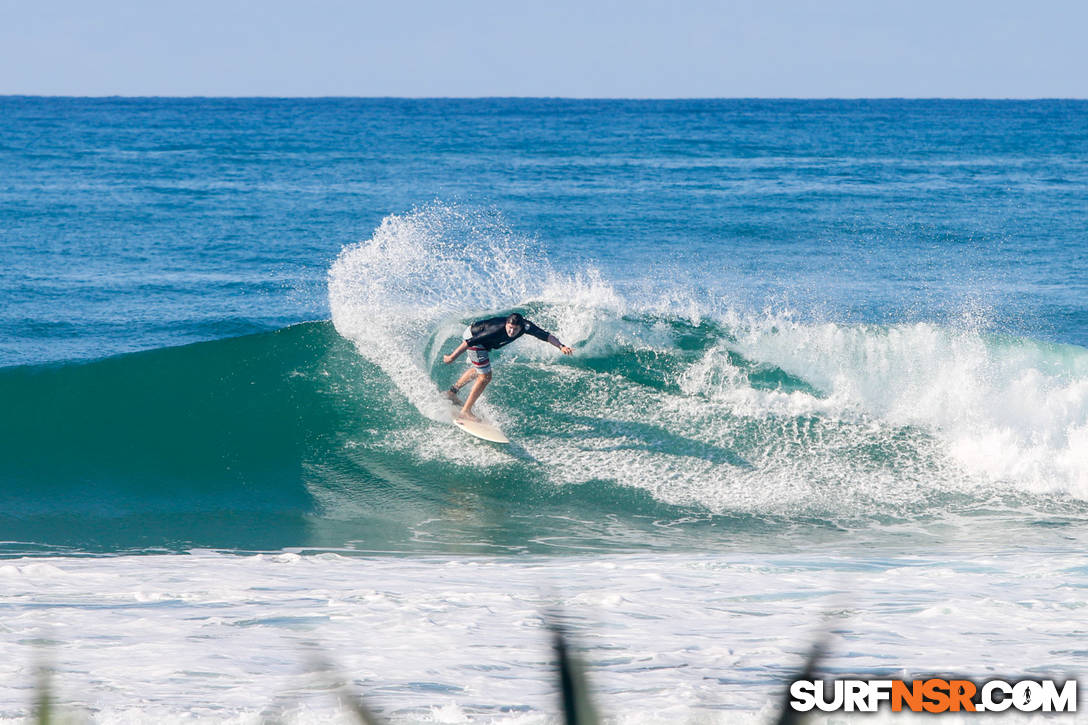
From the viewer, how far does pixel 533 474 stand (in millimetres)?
10195

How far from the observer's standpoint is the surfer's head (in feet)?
33.2

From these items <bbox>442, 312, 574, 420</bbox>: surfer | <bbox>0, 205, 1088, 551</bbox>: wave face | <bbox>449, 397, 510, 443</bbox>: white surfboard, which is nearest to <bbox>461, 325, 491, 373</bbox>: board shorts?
<bbox>442, 312, 574, 420</bbox>: surfer

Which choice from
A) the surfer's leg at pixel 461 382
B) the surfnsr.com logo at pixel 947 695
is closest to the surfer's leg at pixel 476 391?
the surfer's leg at pixel 461 382

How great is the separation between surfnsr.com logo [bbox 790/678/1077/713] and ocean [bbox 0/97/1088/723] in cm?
16

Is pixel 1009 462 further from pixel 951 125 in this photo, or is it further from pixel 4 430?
pixel 951 125

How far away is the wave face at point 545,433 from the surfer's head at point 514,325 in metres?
1.31

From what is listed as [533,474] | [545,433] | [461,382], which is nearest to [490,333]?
[461,382]

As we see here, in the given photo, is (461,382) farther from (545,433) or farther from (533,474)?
(533,474)

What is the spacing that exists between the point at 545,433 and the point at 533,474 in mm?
820

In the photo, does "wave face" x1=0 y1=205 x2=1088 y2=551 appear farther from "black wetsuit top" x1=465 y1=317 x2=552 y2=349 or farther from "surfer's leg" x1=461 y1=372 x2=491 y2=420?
"black wetsuit top" x1=465 y1=317 x2=552 y2=349

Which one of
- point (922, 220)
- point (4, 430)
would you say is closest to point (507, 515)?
point (4, 430)

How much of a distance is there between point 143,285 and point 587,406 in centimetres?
1262

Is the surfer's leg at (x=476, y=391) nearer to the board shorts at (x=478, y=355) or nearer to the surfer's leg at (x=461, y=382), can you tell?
the board shorts at (x=478, y=355)

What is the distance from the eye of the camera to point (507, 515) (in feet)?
31.1
